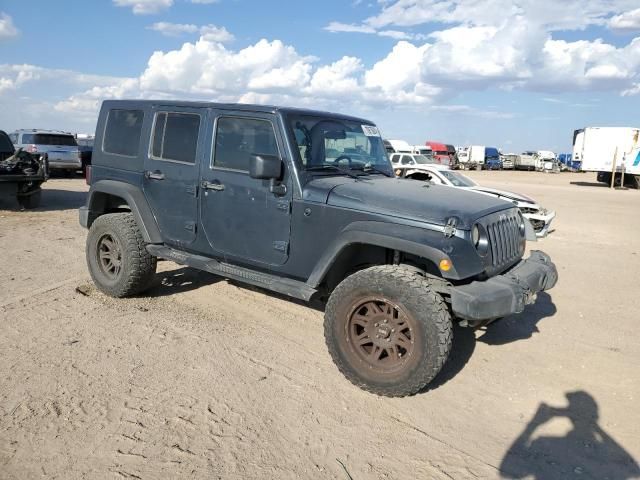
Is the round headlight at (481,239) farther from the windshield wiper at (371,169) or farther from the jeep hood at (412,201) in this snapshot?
the windshield wiper at (371,169)

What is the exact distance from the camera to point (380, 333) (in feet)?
12.3

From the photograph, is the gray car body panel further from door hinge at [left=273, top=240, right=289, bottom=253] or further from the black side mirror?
the black side mirror

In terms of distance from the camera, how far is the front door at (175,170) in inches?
190

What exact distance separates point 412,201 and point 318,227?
2.47ft

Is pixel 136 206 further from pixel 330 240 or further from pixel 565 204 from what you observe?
pixel 565 204

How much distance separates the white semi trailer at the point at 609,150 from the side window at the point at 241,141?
2780 cm

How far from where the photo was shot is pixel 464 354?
4.58m

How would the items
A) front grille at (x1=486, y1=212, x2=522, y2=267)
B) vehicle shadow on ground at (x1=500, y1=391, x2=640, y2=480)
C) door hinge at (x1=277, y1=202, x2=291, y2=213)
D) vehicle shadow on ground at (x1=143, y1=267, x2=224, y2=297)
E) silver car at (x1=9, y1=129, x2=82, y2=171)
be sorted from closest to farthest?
1. vehicle shadow on ground at (x1=500, y1=391, x2=640, y2=480)
2. front grille at (x1=486, y1=212, x2=522, y2=267)
3. door hinge at (x1=277, y1=202, x2=291, y2=213)
4. vehicle shadow on ground at (x1=143, y1=267, x2=224, y2=297)
5. silver car at (x1=9, y1=129, x2=82, y2=171)

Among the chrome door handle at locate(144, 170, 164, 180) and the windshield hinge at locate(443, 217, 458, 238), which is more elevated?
the chrome door handle at locate(144, 170, 164, 180)

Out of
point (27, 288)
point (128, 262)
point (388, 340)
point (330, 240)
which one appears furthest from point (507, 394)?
point (27, 288)

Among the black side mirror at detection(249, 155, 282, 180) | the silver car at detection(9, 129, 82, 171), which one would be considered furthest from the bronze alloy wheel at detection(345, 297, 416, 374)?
the silver car at detection(9, 129, 82, 171)

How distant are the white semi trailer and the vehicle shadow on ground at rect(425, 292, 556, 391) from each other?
25.3 metres

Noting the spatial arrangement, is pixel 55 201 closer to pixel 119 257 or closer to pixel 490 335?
pixel 119 257

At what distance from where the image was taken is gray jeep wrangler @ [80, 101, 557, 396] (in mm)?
3604
